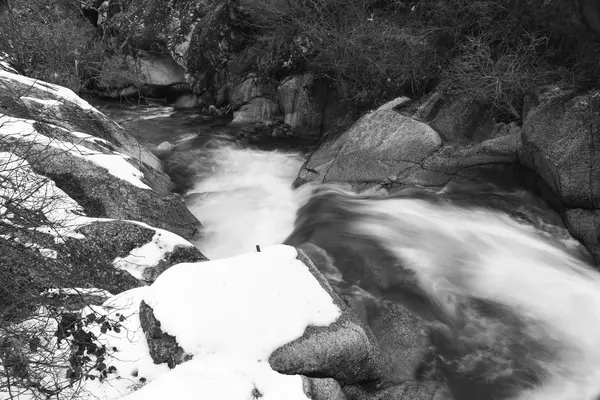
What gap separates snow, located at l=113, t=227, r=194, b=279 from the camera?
4.64m

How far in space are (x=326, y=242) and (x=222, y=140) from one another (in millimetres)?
5453

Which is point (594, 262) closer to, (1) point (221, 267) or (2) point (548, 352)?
(2) point (548, 352)

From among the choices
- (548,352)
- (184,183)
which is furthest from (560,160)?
(184,183)

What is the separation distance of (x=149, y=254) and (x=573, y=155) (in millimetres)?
5150

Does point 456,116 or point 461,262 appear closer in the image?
point 461,262

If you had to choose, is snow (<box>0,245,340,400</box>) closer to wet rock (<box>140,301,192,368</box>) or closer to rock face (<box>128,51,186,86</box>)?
wet rock (<box>140,301,192,368</box>)

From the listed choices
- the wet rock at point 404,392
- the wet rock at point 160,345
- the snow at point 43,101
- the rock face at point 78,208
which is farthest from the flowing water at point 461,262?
the snow at point 43,101

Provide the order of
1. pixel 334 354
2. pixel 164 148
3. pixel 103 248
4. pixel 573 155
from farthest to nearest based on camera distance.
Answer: pixel 164 148, pixel 573 155, pixel 103 248, pixel 334 354

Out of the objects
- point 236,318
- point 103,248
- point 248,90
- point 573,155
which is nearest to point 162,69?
point 248,90

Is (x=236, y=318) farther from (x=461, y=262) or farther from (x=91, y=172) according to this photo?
(x=461, y=262)

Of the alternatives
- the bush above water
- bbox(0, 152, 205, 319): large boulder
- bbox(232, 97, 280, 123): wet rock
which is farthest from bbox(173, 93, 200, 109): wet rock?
bbox(0, 152, 205, 319): large boulder

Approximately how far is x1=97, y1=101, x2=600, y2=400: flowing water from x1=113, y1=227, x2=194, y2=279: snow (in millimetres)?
1786

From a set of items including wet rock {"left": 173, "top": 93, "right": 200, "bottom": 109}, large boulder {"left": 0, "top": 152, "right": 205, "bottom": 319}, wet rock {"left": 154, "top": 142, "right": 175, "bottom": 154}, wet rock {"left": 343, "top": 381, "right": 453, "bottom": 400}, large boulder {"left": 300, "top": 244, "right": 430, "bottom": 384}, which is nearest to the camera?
wet rock {"left": 343, "top": 381, "right": 453, "bottom": 400}

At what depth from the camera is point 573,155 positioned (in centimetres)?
623
